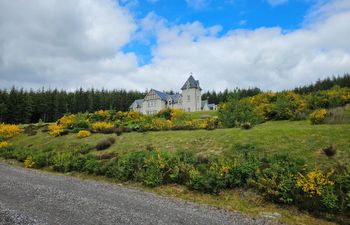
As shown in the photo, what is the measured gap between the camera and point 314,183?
7.10 meters

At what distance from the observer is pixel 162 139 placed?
15.9m

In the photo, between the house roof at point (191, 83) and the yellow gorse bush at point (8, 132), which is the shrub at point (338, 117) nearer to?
the yellow gorse bush at point (8, 132)

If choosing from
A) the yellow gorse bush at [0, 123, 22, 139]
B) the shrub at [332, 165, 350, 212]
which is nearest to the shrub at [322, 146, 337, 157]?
the shrub at [332, 165, 350, 212]

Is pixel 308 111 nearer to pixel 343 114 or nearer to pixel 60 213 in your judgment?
pixel 343 114

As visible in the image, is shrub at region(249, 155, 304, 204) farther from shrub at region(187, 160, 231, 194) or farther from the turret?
the turret

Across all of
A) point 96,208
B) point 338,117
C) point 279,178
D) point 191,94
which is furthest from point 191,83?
point 96,208

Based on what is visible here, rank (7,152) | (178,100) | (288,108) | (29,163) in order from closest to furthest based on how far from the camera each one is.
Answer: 1. (29,163)
2. (7,152)
3. (288,108)
4. (178,100)

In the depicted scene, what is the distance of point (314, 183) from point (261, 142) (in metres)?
4.32

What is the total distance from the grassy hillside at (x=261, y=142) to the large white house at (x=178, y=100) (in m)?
36.2

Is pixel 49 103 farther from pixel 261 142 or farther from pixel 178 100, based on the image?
pixel 261 142

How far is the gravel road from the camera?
233 inches

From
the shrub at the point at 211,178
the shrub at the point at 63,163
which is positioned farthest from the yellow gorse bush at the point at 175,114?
the shrub at the point at 211,178

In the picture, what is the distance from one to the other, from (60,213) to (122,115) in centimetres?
2294

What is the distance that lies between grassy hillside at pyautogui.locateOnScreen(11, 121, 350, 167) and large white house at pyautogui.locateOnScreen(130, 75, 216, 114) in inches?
1425
